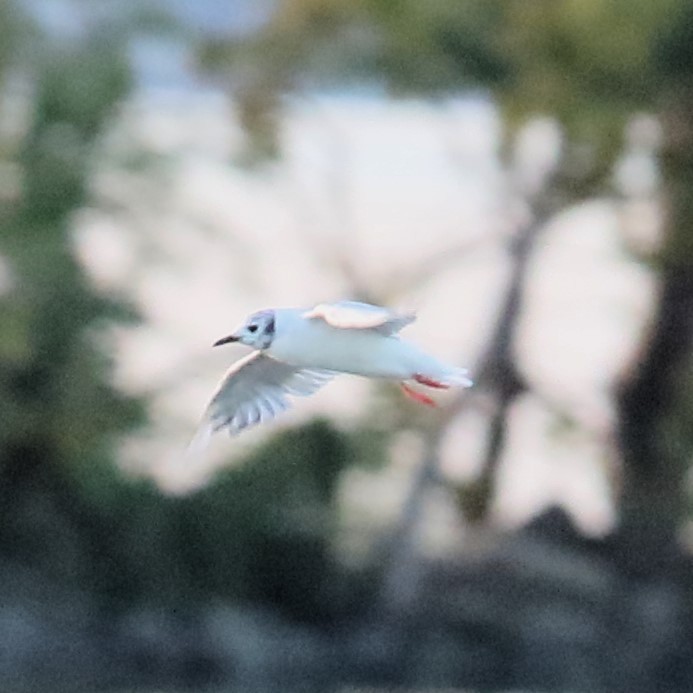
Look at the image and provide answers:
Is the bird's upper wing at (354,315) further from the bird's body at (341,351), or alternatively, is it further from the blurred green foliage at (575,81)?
the blurred green foliage at (575,81)

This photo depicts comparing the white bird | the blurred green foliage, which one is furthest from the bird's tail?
the blurred green foliage

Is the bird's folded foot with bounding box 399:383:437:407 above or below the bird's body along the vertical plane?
above

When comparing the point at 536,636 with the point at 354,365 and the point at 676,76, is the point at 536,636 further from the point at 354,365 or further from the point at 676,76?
the point at 354,365

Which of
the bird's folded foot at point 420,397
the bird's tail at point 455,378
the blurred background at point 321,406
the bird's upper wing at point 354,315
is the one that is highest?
the blurred background at point 321,406

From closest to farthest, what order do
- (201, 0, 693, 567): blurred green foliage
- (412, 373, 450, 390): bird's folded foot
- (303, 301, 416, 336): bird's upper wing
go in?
(303, 301, 416, 336): bird's upper wing, (412, 373, 450, 390): bird's folded foot, (201, 0, 693, 567): blurred green foliage

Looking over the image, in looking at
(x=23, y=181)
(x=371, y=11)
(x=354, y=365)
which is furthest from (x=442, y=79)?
(x=354, y=365)

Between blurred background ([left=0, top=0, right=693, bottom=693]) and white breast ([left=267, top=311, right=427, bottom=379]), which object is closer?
white breast ([left=267, top=311, right=427, bottom=379])

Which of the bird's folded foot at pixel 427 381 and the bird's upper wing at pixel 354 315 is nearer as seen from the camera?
the bird's upper wing at pixel 354 315

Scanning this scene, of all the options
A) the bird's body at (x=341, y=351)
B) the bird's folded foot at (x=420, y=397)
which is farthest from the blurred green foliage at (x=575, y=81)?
the bird's body at (x=341, y=351)

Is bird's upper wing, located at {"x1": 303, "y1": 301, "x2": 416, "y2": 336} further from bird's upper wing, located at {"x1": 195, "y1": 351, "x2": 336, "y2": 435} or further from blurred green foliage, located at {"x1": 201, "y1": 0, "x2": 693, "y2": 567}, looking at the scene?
blurred green foliage, located at {"x1": 201, "y1": 0, "x2": 693, "y2": 567}
